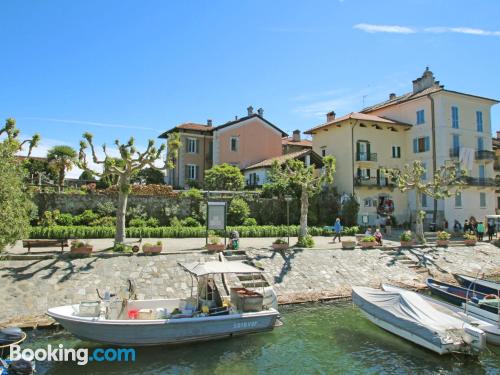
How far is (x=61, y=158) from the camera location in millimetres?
37031

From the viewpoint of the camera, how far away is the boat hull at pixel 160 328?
42.1 ft

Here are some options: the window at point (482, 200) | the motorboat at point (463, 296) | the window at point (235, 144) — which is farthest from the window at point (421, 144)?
the motorboat at point (463, 296)

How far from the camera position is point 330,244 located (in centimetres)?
2770

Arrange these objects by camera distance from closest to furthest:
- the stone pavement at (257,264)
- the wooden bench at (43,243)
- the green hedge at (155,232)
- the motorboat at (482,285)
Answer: the stone pavement at (257,264) → the motorboat at (482,285) → the wooden bench at (43,243) → the green hedge at (155,232)

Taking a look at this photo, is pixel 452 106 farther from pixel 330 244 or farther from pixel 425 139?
pixel 330 244

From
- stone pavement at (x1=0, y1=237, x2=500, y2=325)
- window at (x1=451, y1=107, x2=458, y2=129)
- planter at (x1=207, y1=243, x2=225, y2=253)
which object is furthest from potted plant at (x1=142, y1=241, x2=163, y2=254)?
window at (x1=451, y1=107, x2=458, y2=129)

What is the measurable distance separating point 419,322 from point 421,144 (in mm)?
32607

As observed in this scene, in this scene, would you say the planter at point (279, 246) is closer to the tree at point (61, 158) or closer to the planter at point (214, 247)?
the planter at point (214, 247)

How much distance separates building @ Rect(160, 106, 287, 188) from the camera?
4772 centimetres

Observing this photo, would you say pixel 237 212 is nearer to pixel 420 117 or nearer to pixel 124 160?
pixel 124 160

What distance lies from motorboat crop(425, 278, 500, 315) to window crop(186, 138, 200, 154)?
3444 centimetres

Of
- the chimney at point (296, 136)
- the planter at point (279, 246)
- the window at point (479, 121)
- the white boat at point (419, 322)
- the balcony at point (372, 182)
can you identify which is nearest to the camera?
the white boat at point (419, 322)

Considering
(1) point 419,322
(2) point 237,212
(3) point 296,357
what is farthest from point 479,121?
(3) point 296,357

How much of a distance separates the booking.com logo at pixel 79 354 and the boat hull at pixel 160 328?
32cm
